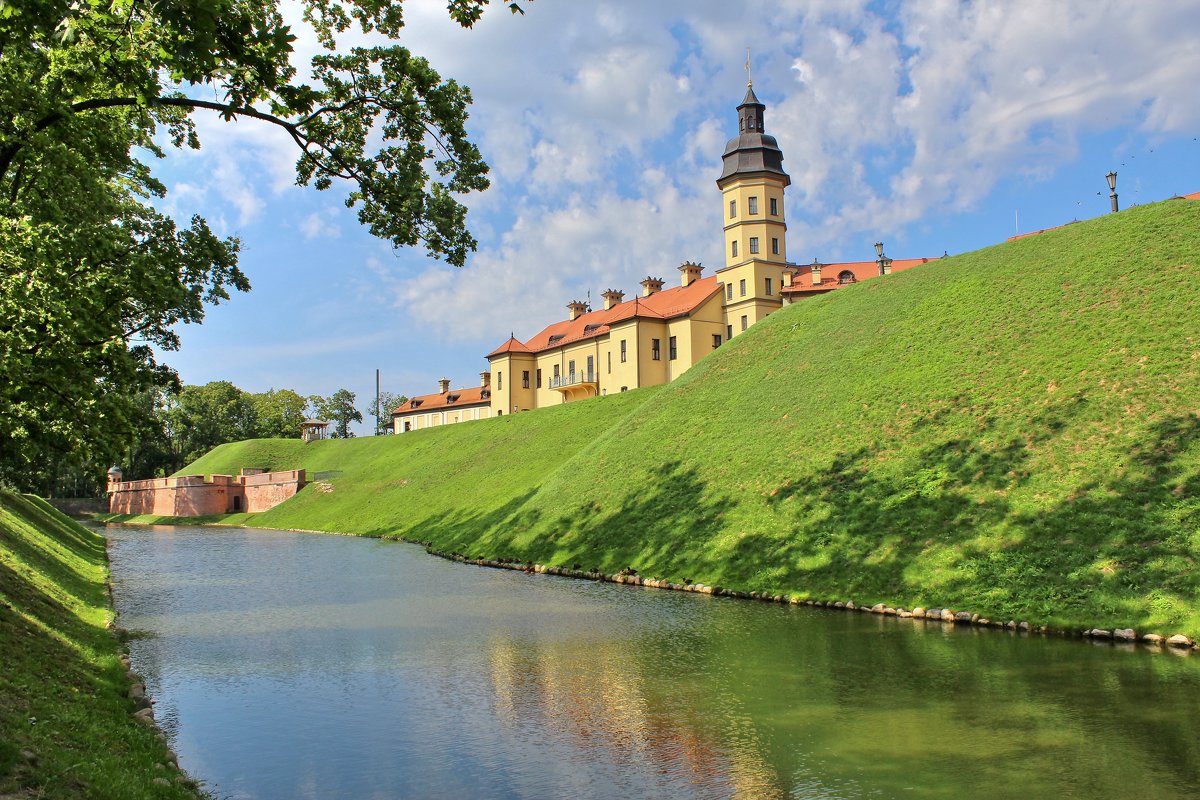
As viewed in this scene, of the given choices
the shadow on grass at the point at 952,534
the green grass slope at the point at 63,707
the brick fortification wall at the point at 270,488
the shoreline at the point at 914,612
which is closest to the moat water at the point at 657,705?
the shoreline at the point at 914,612

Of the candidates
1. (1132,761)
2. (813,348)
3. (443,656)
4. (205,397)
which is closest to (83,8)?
(443,656)

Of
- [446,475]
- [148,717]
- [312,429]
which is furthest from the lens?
[312,429]

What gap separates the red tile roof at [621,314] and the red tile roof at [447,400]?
105 ft

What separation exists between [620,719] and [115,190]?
16202 mm

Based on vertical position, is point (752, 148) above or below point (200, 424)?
above

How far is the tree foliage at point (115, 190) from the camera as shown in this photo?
1187cm

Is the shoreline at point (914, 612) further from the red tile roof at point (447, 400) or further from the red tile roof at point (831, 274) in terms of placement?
the red tile roof at point (447, 400)

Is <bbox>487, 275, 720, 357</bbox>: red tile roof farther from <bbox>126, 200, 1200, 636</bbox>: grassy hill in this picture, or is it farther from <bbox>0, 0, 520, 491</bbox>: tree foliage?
<bbox>0, 0, 520, 491</bbox>: tree foliage

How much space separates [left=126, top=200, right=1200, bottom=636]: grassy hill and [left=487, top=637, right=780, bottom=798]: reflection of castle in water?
9.69 metres

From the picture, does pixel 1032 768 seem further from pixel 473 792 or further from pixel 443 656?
pixel 443 656

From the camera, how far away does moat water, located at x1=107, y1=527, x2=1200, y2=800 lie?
10297 millimetres

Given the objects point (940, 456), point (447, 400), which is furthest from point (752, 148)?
point (447, 400)

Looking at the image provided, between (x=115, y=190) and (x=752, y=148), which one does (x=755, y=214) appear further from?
(x=115, y=190)

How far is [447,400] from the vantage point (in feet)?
454
